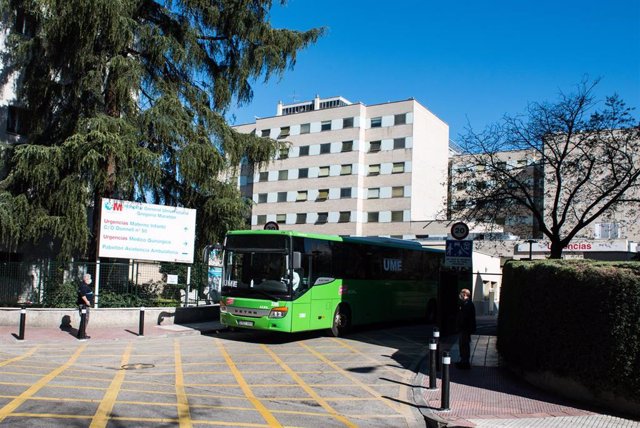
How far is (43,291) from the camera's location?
18.0 m

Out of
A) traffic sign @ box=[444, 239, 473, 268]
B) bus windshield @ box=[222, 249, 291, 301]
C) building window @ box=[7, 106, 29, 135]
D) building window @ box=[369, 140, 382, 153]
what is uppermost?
building window @ box=[369, 140, 382, 153]

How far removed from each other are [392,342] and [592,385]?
812cm

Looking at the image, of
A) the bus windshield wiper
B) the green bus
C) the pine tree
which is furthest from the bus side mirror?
the pine tree

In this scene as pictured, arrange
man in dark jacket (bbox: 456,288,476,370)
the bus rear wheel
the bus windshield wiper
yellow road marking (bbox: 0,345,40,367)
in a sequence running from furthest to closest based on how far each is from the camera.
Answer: the bus rear wheel
the bus windshield wiper
man in dark jacket (bbox: 456,288,476,370)
yellow road marking (bbox: 0,345,40,367)

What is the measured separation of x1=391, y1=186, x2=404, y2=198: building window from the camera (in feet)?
207

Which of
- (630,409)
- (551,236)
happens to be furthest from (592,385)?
(551,236)

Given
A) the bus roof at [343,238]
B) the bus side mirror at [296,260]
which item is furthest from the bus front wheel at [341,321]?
the bus side mirror at [296,260]

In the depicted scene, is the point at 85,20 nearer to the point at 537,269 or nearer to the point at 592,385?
the point at 537,269

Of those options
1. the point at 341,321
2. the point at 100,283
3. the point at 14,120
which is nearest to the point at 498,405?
the point at 341,321

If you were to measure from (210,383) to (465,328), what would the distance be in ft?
17.8

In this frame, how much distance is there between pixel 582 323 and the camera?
28.9 ft

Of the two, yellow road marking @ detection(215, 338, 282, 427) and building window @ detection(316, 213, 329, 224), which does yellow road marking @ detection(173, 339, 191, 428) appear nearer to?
yellow road marking @ detection(215, 338, 282, 427)

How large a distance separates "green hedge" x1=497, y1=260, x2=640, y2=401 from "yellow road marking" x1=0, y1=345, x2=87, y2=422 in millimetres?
8051

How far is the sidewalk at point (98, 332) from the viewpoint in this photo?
1508 centimetres
